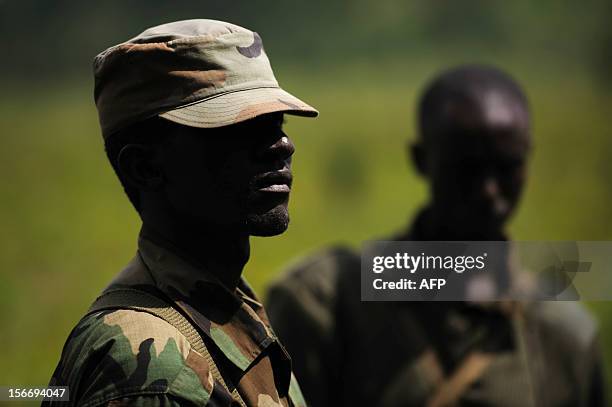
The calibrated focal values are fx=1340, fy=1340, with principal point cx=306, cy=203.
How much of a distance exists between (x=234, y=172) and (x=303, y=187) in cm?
441

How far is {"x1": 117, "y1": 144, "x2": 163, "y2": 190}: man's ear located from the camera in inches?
85.0

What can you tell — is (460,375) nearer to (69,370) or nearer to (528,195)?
(69,370)

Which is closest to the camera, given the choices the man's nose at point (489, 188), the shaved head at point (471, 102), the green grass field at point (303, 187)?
the man's nose at point (489, 188)

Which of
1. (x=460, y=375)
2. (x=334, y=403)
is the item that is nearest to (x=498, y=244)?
(x=460, y=375)

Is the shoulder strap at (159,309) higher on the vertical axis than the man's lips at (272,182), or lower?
lower

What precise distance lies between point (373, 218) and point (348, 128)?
1.64 ft

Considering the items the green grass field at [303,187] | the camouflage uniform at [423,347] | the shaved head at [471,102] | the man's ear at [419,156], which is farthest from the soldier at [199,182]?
the green grass field at [303,187]

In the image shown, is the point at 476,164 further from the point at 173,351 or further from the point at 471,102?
the point at 173,351

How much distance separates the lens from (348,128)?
269 inches

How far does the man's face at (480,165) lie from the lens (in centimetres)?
405

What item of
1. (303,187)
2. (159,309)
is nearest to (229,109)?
(159,309)

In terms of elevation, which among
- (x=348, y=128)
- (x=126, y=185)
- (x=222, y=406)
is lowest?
(x=348, y=128)

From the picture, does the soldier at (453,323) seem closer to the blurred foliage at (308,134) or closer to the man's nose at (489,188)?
the man's nose at (489,188)

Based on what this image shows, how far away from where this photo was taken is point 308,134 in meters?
6.69
